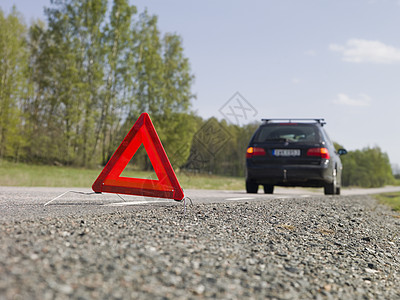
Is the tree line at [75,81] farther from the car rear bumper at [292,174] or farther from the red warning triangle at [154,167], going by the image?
the red warning triangle at [154,167]

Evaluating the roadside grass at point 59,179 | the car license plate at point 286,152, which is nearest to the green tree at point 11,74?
the roadside grass at point 59,179

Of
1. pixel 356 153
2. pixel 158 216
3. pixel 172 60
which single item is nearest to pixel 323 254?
pixel 158 216

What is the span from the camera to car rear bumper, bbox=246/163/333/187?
31.3ft

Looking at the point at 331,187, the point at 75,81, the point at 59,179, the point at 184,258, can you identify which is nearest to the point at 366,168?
the point at 75,81

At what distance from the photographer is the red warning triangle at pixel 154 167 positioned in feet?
15.6

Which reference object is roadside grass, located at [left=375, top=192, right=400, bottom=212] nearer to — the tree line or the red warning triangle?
the red warning triangle

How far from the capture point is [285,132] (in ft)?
32.5

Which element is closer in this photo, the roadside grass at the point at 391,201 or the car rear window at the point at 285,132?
the car rear window at the point at 285,132

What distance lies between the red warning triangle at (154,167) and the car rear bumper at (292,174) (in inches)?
206

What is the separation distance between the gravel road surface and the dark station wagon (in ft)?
15.5

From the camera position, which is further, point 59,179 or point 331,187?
point 59,179

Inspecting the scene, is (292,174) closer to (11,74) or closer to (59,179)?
(59,179)

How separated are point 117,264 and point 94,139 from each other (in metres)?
31.0

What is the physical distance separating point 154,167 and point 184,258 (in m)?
2.23
